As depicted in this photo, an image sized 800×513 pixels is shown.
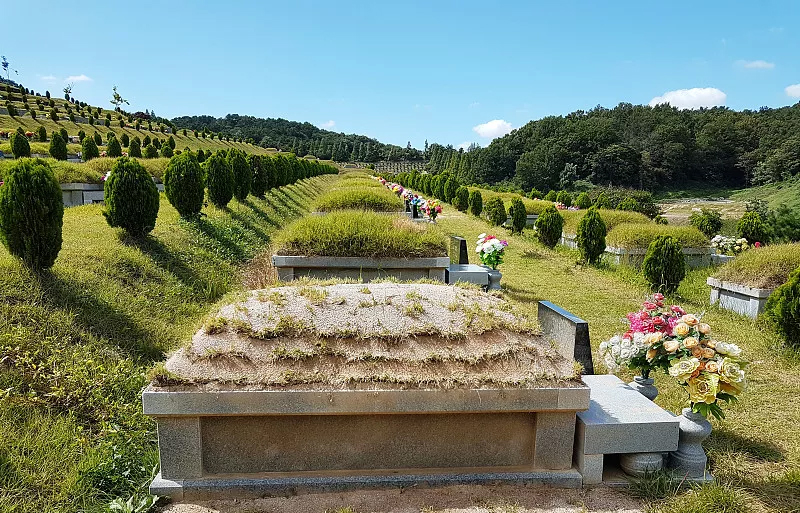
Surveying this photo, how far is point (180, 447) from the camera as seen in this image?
2.65m

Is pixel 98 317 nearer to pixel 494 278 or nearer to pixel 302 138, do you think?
pixel 494 278

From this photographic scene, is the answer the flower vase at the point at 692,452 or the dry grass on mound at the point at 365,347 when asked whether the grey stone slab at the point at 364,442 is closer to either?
the dry grass on mound at the point at 365,347

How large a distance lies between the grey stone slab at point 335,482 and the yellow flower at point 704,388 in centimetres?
82

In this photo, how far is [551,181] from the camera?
55.6m

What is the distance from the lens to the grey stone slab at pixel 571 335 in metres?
3.61

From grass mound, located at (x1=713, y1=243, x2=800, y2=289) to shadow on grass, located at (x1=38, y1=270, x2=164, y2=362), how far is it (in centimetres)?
738

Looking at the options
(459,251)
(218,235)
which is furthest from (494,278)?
(218,235)

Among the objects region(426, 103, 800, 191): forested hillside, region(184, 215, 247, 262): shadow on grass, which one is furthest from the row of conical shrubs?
region(426, 103, 800, 191): forested hillside

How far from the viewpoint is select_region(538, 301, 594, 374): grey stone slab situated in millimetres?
3607

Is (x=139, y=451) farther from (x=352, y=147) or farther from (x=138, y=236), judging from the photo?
(x=352, y=147)

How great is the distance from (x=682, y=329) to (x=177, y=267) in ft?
20.0

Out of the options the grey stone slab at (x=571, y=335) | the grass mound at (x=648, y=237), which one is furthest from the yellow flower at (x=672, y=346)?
the grass mound at (x=648, y=237)

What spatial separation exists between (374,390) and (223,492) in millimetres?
997

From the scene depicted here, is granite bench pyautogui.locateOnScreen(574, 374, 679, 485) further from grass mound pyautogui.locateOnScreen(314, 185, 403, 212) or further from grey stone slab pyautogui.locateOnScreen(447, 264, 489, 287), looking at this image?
grass mound pyautogui.locateOnScreen(314, 185, 403, 212)
